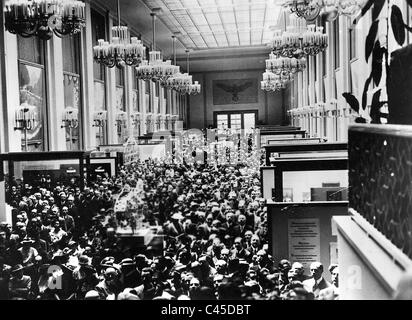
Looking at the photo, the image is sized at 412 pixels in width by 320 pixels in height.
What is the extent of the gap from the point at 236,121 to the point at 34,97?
22.4 m

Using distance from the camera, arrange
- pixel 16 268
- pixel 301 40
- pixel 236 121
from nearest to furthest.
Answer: pixel 16 268 < pixel 301 40 < pixel 236 121

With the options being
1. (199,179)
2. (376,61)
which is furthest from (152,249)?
(199,179)

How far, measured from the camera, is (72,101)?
15.5 metres

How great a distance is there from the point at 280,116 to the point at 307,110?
47.6 ft

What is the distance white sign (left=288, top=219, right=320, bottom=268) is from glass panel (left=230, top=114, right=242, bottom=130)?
2801cm

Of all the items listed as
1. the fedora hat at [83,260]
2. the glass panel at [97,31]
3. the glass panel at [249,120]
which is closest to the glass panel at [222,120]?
the glass panel at [249,120]

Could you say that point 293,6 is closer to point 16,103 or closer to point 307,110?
point 16,103

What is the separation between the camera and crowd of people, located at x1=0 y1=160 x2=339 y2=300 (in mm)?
4156

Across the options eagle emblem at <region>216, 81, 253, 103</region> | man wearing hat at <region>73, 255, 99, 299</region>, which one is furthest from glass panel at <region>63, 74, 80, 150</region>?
eagle emblem at <region>216, 81, 253, 103</region>

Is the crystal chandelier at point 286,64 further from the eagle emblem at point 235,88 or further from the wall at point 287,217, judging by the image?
the eagle emblem at point 235,88

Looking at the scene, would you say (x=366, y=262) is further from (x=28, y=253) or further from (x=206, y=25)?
(x=206, y=25)

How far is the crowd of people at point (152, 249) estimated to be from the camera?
13.6 ft

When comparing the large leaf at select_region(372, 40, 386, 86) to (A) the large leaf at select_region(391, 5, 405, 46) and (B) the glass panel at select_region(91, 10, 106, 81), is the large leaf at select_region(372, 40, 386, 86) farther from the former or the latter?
(B) the glass panel at select_region(91, 10, 106, 81)
